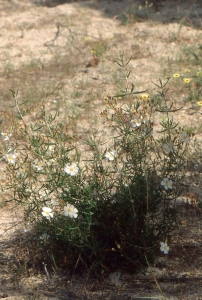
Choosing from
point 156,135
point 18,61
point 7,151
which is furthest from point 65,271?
point 18,61

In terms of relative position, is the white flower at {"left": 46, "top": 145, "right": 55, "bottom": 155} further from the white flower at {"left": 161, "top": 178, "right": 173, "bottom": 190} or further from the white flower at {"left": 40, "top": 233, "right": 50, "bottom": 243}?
the white flower at {"left": 161, "top": 178, "right": 173, "bottom": 190}

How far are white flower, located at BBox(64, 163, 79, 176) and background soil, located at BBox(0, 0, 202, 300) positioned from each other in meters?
0.75

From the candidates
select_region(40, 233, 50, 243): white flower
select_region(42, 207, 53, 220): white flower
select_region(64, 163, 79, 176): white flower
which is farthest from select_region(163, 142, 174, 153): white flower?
select_region(40, 233, 50, 243): white flower

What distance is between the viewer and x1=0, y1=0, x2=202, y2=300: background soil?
11.2 feet

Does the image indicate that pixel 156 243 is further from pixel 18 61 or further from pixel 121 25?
pixel 121 25

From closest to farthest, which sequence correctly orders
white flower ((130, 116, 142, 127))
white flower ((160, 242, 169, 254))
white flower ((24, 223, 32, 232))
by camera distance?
white flower ((130, 116, 142, 127)) → white flower ((160, 242, 169, 254)) → white flower ((24, 223, 32, 232))

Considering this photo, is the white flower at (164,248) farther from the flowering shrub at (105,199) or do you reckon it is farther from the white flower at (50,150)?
the white flower at (50,150)

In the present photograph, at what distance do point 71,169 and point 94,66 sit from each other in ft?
12.6

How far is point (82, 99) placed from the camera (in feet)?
19.8

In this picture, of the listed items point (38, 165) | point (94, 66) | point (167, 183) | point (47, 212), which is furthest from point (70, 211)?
point (94, 66)

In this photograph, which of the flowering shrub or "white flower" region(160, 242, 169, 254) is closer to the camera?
the flowering shrub

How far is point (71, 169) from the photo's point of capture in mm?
3111

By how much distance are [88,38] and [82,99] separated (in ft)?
5.46

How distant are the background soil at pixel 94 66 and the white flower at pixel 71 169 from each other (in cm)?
75
